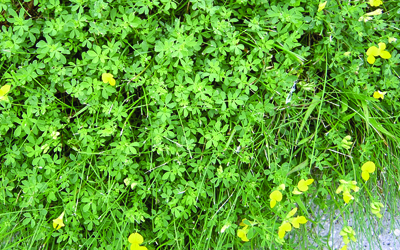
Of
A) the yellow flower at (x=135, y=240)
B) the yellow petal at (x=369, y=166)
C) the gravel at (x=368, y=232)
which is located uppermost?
the yellow petal at (x=369, y=166)

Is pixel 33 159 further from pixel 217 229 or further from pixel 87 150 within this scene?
pixel 217 229

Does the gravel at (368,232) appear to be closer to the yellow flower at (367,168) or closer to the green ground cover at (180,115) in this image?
the green ground cover at (180,115)

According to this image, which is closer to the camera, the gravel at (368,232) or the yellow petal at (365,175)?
the yellow petal at (365,175)

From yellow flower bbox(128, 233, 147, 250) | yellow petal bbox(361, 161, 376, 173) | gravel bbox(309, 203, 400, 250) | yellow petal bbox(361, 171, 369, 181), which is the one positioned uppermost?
yellow petal bbox(361, 161, 376, 173)

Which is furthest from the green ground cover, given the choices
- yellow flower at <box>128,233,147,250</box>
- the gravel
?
the gravel

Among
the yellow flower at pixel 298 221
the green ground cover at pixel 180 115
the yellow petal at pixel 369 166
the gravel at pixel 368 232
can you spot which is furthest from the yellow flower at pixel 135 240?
the yellow petal at pixel 369 166

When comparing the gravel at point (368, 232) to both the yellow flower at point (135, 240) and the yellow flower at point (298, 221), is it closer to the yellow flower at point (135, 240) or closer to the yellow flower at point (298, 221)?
the yellow flower at point (298, 221)

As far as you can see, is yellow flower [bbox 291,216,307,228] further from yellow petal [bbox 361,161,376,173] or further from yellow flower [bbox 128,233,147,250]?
yellow flower [bbox 128,233,147,250]

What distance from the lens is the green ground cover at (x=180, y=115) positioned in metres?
2.17

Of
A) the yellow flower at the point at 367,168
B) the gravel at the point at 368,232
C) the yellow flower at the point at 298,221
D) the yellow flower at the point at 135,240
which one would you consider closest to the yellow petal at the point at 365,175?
the yellow flower at the point at 367,168

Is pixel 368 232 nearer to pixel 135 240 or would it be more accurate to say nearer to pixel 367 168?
pixel 367 168

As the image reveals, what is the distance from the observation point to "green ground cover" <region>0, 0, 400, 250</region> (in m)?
2.17

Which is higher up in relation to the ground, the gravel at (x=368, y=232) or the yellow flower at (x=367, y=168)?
the yellow flower at (x=367, y=168)

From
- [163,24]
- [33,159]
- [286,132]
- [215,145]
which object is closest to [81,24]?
[163,24]
